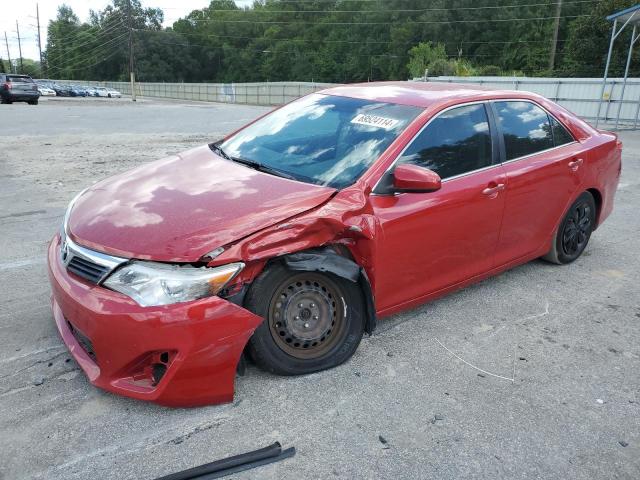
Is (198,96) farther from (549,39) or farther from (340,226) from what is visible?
(340,226)

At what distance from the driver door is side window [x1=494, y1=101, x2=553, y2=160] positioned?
0.19 metres

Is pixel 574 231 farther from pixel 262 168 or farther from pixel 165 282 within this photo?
pixel 165 282

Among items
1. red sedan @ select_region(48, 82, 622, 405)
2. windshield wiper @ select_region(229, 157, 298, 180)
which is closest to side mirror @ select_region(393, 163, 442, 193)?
red sedan @ select_region(48, 82, 622, 405)

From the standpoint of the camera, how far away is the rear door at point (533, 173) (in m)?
3.85

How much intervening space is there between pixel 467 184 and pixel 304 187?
1154 millimetres

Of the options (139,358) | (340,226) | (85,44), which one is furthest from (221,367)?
(85,44)

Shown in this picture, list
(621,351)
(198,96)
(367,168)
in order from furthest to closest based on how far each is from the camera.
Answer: (198,96) → (621,351) → (367,168)

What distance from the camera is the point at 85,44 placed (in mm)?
103562

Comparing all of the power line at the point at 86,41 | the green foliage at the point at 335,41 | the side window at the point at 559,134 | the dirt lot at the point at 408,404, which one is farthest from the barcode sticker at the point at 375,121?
the power line at the point at 86,41

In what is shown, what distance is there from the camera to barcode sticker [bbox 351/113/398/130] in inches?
133

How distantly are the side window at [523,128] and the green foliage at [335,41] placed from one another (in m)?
34.9

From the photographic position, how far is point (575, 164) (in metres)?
4.35

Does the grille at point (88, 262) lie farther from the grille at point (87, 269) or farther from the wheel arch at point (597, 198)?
the wheel arch at point (597, 198)

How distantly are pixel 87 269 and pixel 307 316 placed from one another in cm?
111
